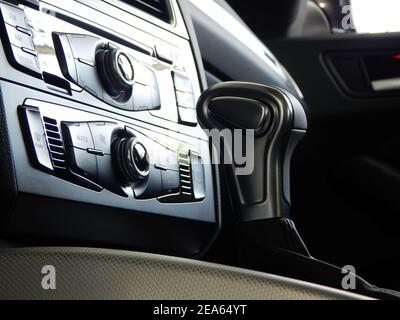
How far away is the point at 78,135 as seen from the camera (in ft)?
1.94

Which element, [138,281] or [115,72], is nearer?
[138,281]

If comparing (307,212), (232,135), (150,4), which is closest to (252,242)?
(232,135)

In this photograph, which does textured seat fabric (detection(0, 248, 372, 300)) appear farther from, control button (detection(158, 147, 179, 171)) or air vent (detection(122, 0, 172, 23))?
air vent (detection(122, 0, 172, 23))

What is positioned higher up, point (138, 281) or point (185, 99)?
point (185, 99)

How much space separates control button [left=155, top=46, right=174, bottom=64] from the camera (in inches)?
29.6

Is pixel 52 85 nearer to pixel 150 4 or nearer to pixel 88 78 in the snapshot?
pixel 88 78

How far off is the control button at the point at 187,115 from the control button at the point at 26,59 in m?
0.22

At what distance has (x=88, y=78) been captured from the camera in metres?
0.63

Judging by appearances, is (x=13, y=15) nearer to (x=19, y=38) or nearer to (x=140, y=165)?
(x=19, y=38)

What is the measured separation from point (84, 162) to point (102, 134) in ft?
0.15
